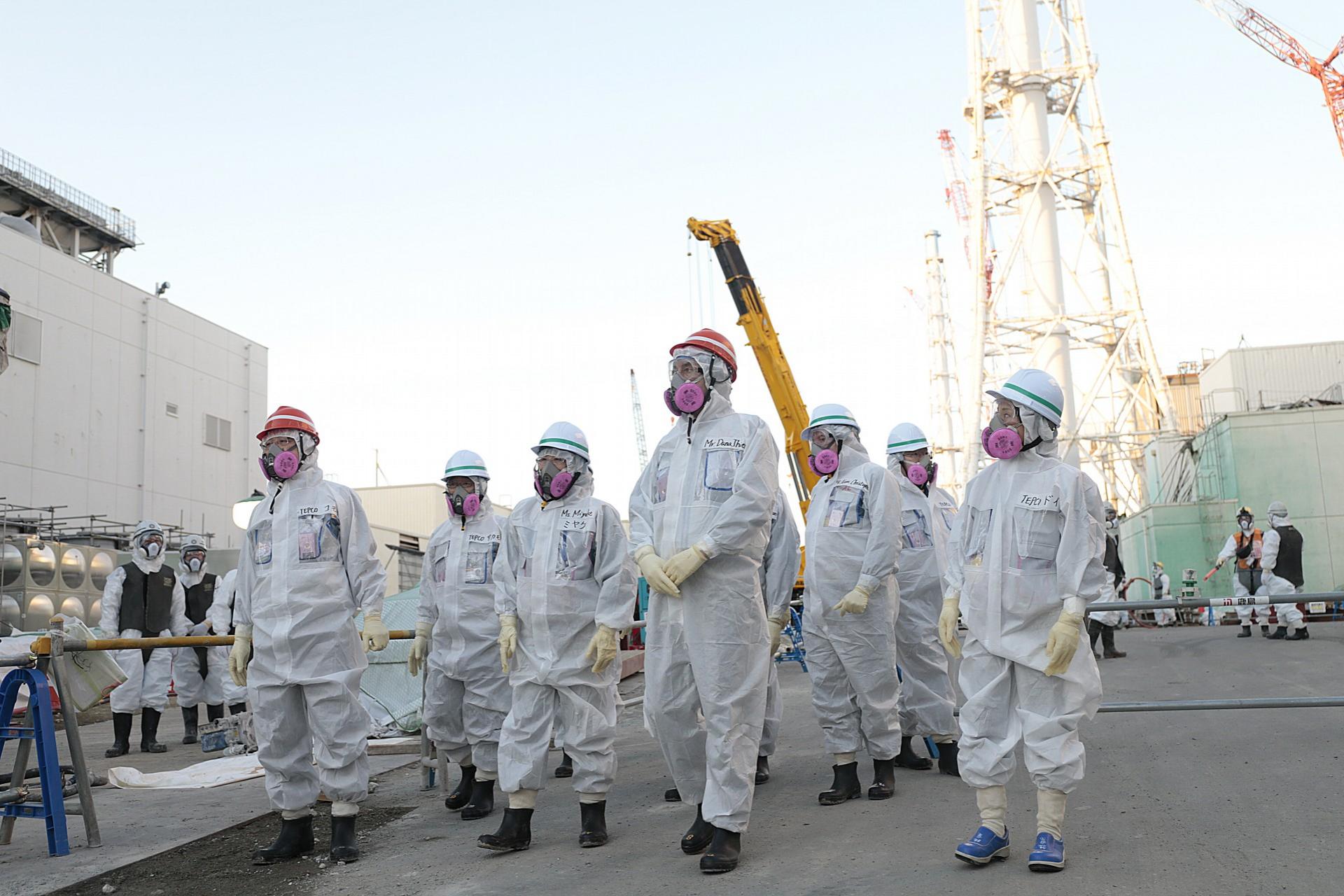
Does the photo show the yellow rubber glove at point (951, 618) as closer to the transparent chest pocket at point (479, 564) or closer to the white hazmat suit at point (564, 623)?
the white hazmat suit at point (564, 623)

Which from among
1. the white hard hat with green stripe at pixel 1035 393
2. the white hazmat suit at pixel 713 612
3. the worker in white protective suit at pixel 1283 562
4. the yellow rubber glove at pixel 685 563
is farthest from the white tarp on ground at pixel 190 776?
the worker in white protective suit at pixel 1283 562

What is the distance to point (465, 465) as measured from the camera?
283 inches

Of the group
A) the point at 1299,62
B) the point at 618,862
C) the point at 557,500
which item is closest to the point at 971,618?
the point at 618,862

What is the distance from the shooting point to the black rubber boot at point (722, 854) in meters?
4.50

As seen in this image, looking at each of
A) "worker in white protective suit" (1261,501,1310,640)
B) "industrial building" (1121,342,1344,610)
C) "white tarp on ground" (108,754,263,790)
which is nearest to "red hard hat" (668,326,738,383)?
"white tarp on ground" (108,754,263,790)

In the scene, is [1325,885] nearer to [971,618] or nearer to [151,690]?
[971,618]

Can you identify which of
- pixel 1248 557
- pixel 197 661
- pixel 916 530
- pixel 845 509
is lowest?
pixel 197 661

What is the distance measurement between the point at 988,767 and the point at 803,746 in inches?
142

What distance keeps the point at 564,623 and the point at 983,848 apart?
2.19 metres

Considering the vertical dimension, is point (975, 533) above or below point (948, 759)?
above

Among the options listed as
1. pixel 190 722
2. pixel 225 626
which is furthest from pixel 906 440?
pixel 190 722

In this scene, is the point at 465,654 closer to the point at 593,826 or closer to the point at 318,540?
the point at 318,540

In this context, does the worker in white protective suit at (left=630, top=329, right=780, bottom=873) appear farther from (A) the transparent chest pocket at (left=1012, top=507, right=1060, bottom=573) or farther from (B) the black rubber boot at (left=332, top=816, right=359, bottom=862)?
(B) the black rubber boot at (left=332, top=816, right=359, bottom=862)

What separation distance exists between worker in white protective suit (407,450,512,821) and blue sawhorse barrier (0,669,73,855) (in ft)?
6.29
